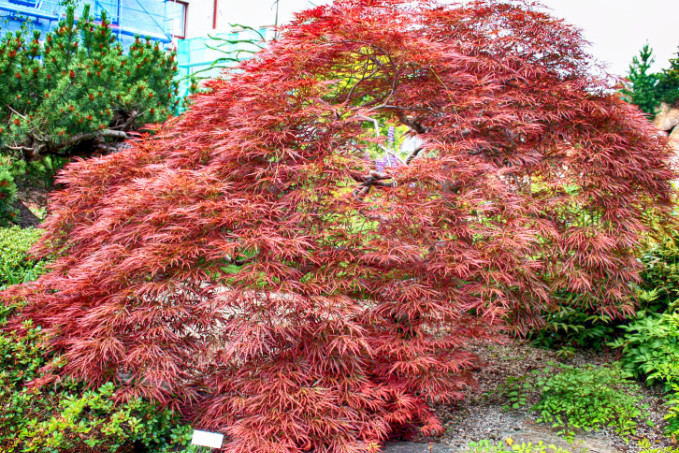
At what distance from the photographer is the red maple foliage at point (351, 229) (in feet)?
7.28

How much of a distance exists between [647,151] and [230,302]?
2.39 meters

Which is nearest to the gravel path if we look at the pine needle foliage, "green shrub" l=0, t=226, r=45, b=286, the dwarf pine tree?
"green shrub" l=0, t=226, r=45, b=286

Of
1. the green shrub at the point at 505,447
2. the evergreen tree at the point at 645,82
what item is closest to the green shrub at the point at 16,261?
the green shrub at the point at 505,447

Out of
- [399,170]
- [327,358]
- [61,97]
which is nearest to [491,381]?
[327,358]

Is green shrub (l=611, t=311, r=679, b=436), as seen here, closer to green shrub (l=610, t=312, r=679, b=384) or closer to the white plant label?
green shrub (l=610, t=312, r=679, b=384)

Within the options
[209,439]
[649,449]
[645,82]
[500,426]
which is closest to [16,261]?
[209,439]

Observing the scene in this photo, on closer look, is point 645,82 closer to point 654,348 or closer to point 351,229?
point 654,348

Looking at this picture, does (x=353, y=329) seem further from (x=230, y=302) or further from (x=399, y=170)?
(x=399, y=170)

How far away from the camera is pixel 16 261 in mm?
3646

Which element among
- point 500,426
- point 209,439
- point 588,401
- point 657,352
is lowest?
point 500,426

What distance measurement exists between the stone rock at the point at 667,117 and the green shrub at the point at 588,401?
8.11 metres

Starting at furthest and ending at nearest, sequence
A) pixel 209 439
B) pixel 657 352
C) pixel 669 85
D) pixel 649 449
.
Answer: pixel 669 85 → pixel 657 352 → pixel 649 449 → pixel 209 439

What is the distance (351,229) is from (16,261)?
8.91 feet

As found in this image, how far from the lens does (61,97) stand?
4836 mm
